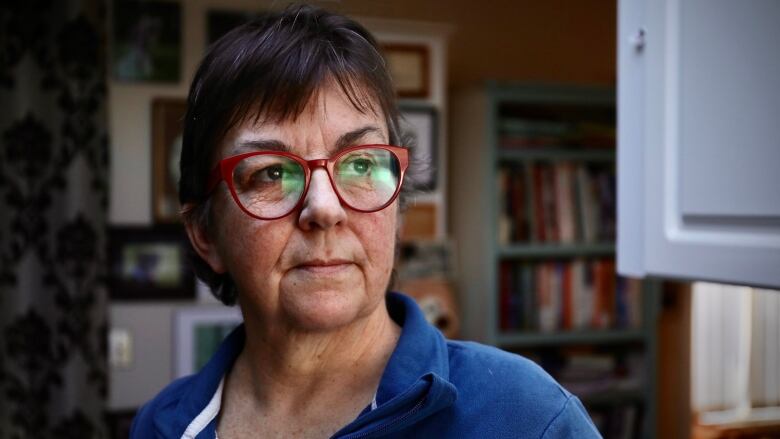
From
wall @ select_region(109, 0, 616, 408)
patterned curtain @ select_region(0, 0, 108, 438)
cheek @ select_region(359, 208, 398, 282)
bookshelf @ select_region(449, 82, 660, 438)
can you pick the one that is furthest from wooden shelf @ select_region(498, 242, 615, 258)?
cheek @ select_region(359, 208, 398, 282)

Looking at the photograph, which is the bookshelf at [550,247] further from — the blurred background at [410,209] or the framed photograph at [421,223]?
the framed photograph at [421,223]

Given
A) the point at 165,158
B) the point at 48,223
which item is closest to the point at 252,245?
the point at 48,223

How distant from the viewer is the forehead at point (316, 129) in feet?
2.85

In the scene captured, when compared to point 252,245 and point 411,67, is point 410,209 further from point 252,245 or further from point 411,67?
point 252,245

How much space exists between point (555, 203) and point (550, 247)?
0.20 metres

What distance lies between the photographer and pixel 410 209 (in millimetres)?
3066

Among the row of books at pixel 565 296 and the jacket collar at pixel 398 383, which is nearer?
the jacket collar at pixel 398 383

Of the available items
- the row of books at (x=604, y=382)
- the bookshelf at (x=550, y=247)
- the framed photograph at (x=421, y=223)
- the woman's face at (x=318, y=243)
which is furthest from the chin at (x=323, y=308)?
the row of books at (x=604, y=382)

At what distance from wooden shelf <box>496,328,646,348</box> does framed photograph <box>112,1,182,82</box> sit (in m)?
1.78

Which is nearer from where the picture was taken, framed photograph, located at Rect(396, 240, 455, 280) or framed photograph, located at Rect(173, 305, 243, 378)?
framed photograph, located at Rect(173, 305, 243, 378)

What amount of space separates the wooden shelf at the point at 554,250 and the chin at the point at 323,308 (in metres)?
2.51

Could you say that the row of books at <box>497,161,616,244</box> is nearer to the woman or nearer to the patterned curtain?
the patterned curtain

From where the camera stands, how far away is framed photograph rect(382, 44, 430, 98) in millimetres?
3070

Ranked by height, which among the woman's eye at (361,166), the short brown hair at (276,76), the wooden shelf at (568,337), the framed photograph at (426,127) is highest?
the framed photograph at (426,127)
